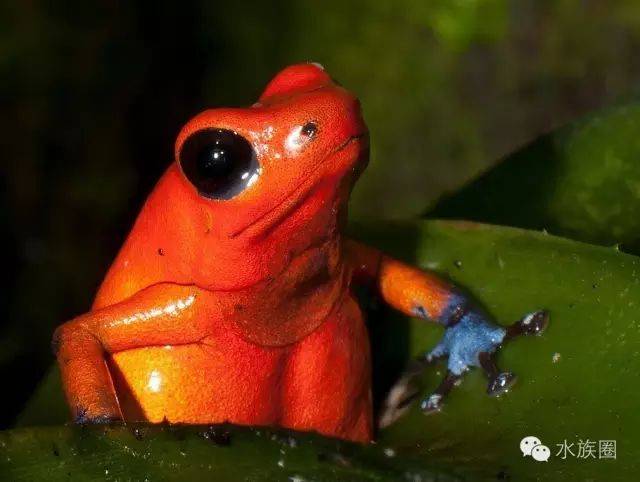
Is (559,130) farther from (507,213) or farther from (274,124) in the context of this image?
(274,124)

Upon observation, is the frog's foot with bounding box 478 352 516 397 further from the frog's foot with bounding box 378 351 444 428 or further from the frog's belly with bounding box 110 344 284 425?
the frog's belly with bounding box 110 344 284 425

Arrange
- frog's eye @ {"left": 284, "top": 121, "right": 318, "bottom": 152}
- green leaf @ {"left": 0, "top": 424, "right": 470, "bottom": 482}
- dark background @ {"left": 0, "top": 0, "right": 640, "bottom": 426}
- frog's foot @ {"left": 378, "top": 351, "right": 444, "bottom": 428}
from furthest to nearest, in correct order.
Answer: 1. dark background @ {"left": 0, "top": 0, "right": 640, "bottom": 426}
2. frog's foot @ {"left": 378, "top": 351, "right": 444, "bottom": 428}
3. frog's eye @ {"left": 284, "top": 121, "right": 318, "bottom": 152}
4. green leaf @ {"left": 0, "top": 424, "right": 470, "bottom": 482}

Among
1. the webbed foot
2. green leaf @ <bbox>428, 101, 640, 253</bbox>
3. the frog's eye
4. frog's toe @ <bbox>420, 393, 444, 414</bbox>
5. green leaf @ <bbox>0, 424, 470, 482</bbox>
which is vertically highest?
green leaf @ <bbox>428, 101, 640, 253</bbox>

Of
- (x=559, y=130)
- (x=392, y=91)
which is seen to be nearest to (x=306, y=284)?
(x=559, y=130)

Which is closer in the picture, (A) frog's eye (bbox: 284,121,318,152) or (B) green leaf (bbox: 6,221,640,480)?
(B) green leaf (bbox: 6,221,640,480)

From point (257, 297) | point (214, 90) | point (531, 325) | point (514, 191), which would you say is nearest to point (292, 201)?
point (257, 297)

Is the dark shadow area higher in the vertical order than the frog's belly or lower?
higher

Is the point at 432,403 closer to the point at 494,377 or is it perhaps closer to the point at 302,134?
the point at 494,377

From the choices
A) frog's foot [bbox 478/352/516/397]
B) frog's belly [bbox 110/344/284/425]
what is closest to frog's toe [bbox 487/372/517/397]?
frog's foot [bbox 478/352/516/397]

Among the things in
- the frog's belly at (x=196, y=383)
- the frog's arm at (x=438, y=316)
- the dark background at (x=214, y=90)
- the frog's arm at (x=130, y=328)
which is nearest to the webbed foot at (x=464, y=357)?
the frog's arm at (x=438, y=316)
